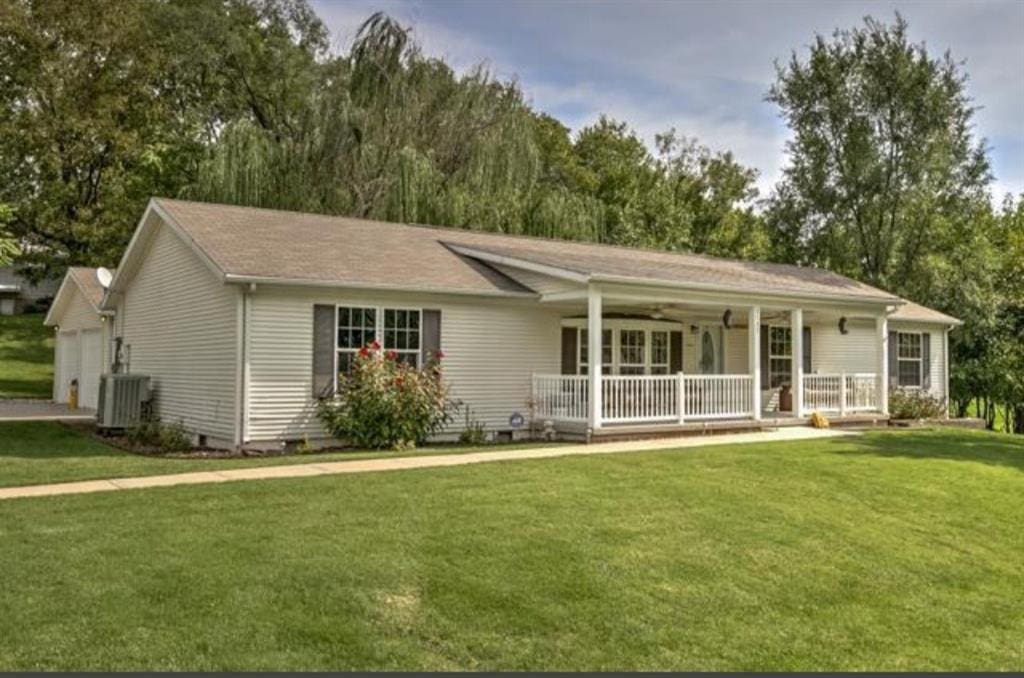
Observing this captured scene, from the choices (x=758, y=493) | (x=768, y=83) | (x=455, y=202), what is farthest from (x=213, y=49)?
(x=758, y=493)

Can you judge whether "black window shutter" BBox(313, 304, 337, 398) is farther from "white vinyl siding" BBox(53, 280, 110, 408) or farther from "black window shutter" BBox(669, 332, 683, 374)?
"white vinyl siding" BBox(53, 280, 110, 408)

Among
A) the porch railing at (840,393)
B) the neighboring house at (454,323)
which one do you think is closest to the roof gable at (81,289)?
the neighboring house at (454,323)

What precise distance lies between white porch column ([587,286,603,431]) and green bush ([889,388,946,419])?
30.2ft

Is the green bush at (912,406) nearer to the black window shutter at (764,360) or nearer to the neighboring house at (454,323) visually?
the neighboring house at (454,323)

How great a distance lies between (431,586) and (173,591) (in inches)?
69.1

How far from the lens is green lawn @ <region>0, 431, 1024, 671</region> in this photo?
5215 mm

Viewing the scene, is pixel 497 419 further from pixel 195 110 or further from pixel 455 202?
pixel 195 110

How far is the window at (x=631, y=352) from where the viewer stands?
17.7m

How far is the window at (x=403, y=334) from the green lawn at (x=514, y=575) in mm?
4389

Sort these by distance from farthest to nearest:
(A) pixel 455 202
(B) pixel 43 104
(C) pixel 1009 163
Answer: (B) pixel 43 104 → (C) pixel 1009 163 → (A) pixel 455 202

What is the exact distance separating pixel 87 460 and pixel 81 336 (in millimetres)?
12859

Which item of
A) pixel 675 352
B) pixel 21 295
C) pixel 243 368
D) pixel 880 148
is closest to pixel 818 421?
pixel 675 352

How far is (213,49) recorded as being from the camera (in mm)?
33531

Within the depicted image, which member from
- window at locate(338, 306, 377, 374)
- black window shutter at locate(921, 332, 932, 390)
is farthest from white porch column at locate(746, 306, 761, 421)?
black window shutter at locate(921, 332, 932, 390)
